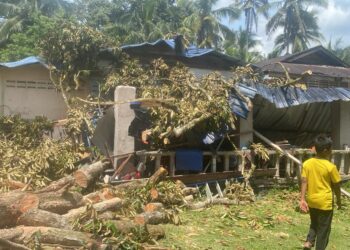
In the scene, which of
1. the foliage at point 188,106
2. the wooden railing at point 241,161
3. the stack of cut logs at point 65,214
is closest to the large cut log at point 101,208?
the stack of cut logs at point 65,214

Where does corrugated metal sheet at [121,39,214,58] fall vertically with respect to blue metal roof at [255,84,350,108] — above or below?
above

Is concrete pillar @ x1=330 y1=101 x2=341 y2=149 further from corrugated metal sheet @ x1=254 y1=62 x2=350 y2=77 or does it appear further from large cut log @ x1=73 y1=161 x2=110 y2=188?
large cut log @ x1=73 y1=161 x2=110 y2=188

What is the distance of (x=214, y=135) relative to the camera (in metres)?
10.2

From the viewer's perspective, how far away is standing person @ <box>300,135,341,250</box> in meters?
5.31

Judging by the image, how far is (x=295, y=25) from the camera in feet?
129

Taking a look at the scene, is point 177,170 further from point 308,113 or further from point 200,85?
point 308,113

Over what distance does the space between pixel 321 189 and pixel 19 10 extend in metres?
26.5

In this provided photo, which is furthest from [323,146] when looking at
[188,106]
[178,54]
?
→ [178,54]

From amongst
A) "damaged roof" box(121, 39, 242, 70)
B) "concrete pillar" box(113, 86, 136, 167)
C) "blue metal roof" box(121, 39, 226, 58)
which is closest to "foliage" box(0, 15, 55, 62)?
"damaged roof" box(121, 39, 242, 70)

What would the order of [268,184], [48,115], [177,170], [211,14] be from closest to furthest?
1. [177,170]
2. [268,184]
3. [48,115]
4. [211,14]

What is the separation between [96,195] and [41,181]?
5.28 feet

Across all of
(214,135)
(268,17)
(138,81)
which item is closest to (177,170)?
(214,135)

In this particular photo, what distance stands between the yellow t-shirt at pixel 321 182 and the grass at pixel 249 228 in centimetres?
132

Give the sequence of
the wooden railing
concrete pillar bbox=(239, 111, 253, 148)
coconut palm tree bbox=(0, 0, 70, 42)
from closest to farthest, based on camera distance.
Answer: the wooden railing → concrete pillar bbox=(239, 111, 253, 148) → coconut palm tree bbox=(0, 0, 70, 42)
